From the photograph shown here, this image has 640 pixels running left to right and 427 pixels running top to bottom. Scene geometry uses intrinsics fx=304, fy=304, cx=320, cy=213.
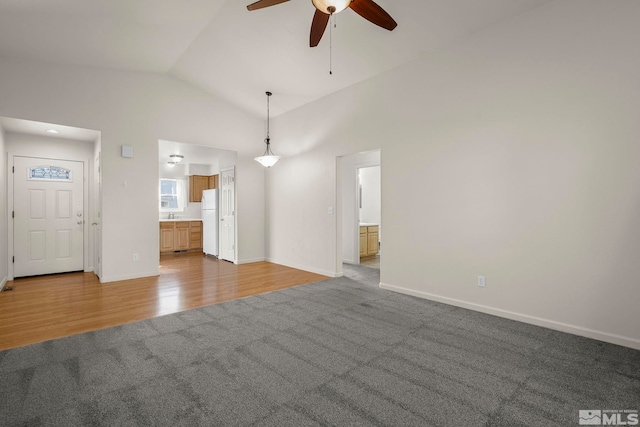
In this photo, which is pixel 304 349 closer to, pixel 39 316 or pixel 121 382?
pixel 121 382

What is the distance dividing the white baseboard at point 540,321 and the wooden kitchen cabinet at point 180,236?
21.0 ft

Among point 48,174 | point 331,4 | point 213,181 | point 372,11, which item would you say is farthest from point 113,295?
point 213,181

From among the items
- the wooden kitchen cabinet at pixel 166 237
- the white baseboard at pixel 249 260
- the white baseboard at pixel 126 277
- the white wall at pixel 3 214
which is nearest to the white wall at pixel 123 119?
the white baseboard at pixel 126 277

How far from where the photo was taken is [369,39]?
381 cm

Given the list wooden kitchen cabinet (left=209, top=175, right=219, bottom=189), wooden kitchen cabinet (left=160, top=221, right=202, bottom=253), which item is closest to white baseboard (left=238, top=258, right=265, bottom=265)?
wooden kitchen cabinet (left=160, top=221, right=202, bottom=253)

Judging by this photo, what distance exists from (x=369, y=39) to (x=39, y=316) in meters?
5.05

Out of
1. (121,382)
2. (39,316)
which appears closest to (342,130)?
(121,382)

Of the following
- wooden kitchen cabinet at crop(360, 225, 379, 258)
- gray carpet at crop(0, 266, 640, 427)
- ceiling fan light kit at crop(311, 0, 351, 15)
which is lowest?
gray carpet at crop(0, 266, 640, 427)

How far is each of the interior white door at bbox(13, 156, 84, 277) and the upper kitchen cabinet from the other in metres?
3.22

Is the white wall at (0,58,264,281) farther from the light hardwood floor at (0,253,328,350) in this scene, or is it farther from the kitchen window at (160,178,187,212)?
the kitchen window at (160,178,187,212)

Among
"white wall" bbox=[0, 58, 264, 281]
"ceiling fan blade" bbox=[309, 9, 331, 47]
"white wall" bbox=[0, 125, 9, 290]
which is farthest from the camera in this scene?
"white wall" bbox=[0, 125, 9, 290]

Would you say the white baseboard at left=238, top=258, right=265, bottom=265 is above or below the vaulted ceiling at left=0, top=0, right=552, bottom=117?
below

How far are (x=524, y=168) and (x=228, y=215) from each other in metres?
5.66

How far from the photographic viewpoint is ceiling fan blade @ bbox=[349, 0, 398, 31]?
246 centimetres
